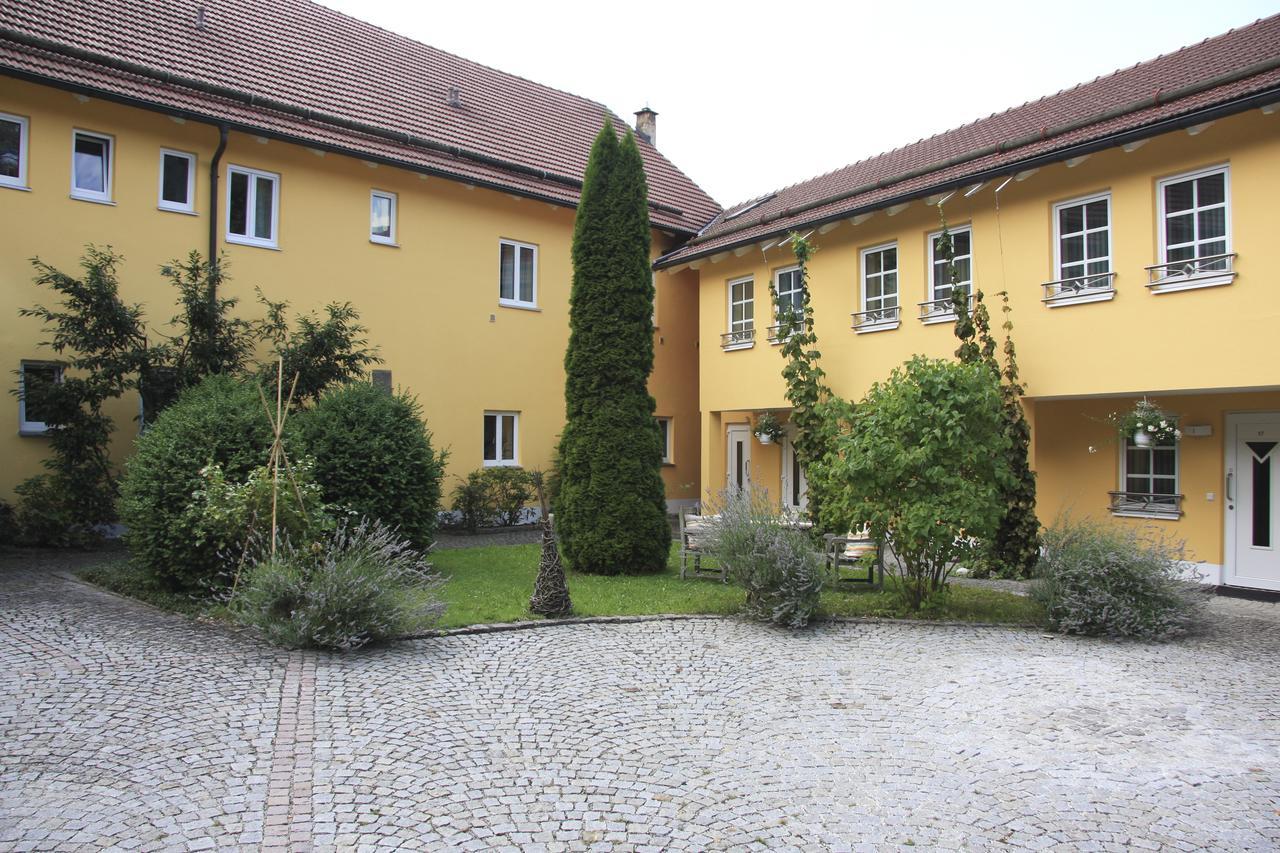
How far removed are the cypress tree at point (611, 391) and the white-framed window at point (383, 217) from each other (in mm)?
5862

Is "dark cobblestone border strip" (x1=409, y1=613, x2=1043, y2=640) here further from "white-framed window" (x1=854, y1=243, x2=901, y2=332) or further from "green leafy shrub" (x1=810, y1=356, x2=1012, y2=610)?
"white-framed window" (x1=854, y1=243, x2=901, y2=332)

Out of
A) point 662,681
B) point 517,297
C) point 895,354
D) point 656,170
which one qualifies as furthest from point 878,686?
point 656,170

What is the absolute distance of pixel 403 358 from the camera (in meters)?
17.0

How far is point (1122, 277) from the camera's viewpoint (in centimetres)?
1125

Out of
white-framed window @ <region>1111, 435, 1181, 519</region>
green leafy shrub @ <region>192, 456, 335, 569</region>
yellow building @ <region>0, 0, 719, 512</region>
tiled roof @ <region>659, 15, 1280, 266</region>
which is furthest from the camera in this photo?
yellow building @ <region>0, 0, 719, 512</region>

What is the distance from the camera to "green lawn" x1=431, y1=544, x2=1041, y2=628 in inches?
355

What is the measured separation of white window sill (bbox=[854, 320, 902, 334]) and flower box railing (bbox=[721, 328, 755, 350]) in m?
2.78

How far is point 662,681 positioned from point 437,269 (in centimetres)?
1271

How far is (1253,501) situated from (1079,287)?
347 centimetres

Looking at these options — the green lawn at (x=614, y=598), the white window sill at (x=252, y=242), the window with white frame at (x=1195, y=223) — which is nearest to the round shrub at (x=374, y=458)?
the green lawn at (x=614, y=598)

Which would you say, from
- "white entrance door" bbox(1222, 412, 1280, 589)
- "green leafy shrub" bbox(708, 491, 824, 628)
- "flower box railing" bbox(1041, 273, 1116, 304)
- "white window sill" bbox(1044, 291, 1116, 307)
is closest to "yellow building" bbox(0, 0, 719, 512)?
"flower box railing" bbox(1041, 273, 1116, 304)

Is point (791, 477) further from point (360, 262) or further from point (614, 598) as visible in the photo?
point (360, 262)

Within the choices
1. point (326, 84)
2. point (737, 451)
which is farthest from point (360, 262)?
point (737, 451)

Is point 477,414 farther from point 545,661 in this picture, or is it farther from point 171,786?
point 171,786
